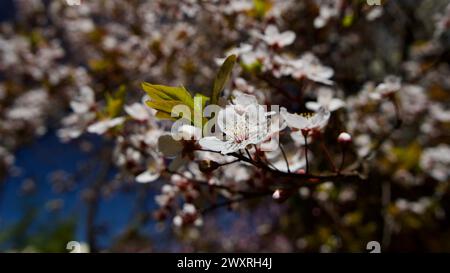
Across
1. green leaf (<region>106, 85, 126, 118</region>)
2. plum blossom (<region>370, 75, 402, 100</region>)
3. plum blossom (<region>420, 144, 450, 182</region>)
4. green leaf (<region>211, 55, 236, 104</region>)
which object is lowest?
green leaf (<region>211, 55, 236, 104</region>)

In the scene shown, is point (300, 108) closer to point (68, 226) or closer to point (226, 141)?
point (226, 141)

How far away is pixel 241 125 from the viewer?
0.70 m

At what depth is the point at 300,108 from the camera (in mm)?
1200

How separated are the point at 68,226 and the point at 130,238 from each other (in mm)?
3574

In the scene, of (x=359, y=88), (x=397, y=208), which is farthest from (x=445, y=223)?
(x=359, y=88)

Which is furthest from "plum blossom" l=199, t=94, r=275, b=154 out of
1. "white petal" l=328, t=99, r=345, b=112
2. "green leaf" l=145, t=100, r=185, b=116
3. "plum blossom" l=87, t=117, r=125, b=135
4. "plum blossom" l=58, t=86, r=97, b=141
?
"plum blossom" l=58, t=86, r=97, b=141

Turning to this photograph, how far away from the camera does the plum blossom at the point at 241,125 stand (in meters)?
0.67

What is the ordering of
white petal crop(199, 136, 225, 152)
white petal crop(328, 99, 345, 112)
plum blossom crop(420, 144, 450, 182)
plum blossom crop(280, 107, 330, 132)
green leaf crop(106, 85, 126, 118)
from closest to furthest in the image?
white petal crop(199, 136, 225, 152) → plum blossom crop(280, 107, 330, 132) → white petal crop(328, 99, 345, 112) → green leaf crop(106, 85, 126, 118) → plum blossom crop(420, 144, 450, 182)

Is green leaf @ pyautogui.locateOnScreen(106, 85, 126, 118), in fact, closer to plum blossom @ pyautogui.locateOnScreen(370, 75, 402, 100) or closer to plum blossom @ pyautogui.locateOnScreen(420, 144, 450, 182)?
plum blossom @ pyautogui.locateOnScreen(370, 75, 402, 100)

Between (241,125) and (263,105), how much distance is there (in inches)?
4.0

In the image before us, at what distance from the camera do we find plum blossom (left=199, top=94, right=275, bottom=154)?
0.67 meters

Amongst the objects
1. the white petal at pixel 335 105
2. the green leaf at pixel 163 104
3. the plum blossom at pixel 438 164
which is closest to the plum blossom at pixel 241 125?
the green leaf at pixel 163 104

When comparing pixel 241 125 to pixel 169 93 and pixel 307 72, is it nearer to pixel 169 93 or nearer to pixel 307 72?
pixel 169 93

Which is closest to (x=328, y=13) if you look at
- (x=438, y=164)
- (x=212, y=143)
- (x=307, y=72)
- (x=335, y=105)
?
(x=307, y=72)
